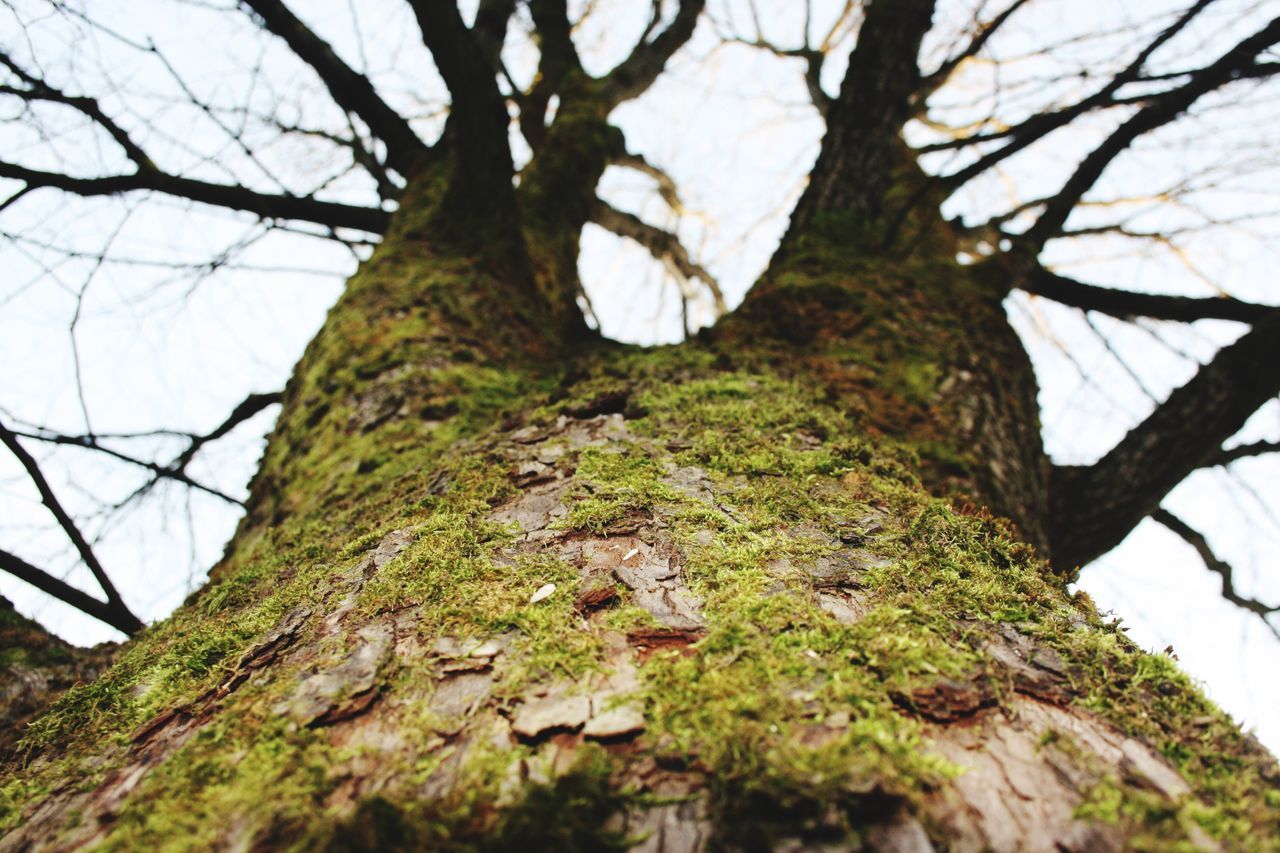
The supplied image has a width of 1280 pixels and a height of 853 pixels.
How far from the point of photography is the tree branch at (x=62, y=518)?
215 centimetres

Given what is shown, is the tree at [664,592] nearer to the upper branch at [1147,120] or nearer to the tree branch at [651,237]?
the upper branch at [1147,120]

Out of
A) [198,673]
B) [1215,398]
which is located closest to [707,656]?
[198,673]

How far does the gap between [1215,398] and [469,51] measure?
10.5 feet

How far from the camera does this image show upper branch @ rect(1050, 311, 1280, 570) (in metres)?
2.44

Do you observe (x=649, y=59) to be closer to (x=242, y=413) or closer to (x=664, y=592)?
(x=242, y=413)

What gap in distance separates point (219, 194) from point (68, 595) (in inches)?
82.1

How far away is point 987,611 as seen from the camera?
3.49 ft

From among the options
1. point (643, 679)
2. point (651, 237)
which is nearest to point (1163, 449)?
point (643, 679)

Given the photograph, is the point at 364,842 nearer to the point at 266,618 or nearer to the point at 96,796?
the point at 96,796

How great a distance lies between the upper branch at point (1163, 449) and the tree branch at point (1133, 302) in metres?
0.52

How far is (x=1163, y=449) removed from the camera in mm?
2531

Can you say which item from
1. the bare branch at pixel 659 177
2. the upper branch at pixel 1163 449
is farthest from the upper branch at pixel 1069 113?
the bare branch at pixel 659 177

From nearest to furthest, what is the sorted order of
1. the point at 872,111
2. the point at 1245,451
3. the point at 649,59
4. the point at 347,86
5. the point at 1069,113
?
the point at 1069,113 < the point at 1245,451 < the point at 872,111 < the point at 347,86 < the point at 649,59

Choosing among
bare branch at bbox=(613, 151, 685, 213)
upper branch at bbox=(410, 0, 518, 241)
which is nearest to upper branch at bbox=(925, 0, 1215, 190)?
upper branch at bbox=(410, 0, 518, 241)
